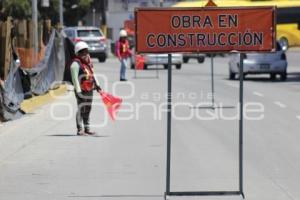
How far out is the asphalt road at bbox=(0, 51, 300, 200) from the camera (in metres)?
9.95

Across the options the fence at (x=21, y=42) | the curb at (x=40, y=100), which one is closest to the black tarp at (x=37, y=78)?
the curb at (x=40, y=100)

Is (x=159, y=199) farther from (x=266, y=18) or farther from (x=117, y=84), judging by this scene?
(x=117, y=84)

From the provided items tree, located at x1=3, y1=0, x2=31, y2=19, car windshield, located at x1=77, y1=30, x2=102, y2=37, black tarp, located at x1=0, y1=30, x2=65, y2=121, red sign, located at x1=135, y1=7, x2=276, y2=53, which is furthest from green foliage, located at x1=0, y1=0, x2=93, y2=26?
red sign, located at x1=135, y1=7, x2=276, y2=53

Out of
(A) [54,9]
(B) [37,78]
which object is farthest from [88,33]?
(B) [37,78]

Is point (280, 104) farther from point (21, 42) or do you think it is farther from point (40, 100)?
point (21, 42)

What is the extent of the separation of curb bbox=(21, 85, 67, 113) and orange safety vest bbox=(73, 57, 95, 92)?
14.5 feet

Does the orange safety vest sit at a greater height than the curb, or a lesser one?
greater

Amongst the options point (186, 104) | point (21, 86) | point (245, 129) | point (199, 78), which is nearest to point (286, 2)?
Answer: point (199, 78)

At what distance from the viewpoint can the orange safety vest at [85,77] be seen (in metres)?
15.3

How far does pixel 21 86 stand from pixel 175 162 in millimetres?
9114

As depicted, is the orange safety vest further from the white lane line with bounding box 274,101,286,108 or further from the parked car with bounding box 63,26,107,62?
the parked car with bounding box 63,26,107,62

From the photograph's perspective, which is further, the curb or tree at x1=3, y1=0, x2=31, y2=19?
tree at x1=3, y1=0, x2=31, y2=19

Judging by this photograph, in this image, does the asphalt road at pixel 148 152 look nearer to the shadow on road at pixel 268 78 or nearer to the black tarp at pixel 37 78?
the black tarp at pixel 37 78

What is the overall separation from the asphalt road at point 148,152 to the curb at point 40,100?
Result: 0.30 metres
